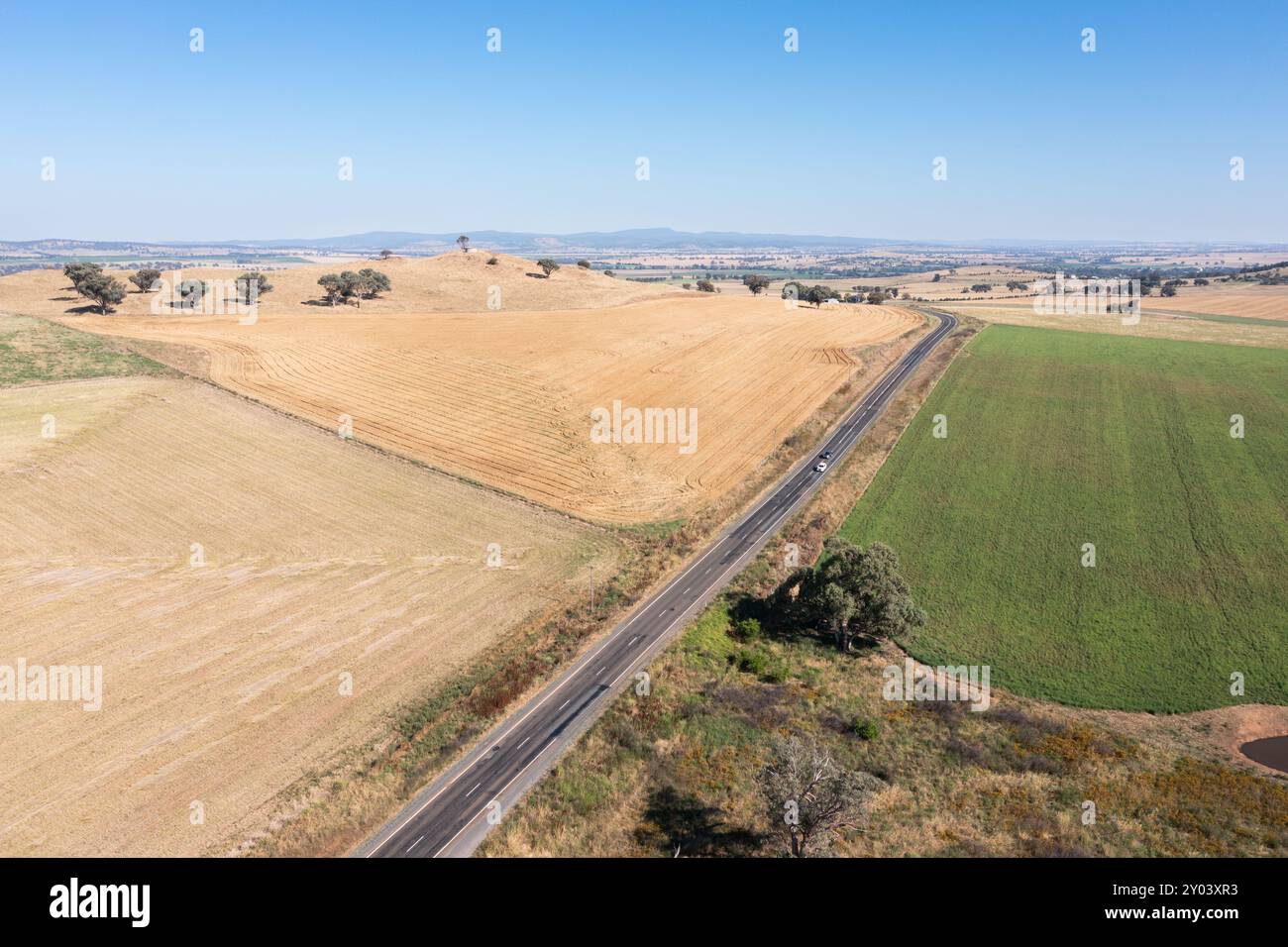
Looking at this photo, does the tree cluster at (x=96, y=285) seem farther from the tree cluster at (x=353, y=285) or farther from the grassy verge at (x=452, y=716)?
the grassy verge at (x=452, y=716)

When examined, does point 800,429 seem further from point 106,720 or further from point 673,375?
point 106,720

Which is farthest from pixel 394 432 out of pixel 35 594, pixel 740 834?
pixel 740 834

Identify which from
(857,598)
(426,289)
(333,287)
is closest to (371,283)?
(333,287)

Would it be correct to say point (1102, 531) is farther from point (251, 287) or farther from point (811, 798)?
point (251, 287)

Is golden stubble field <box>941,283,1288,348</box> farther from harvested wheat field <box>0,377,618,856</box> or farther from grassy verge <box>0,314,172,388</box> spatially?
grassy verge <box>0,314,172,388</box>

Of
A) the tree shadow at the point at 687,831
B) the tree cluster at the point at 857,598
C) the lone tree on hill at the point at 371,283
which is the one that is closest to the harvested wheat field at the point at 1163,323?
the tree cluster at the point at 857,598
